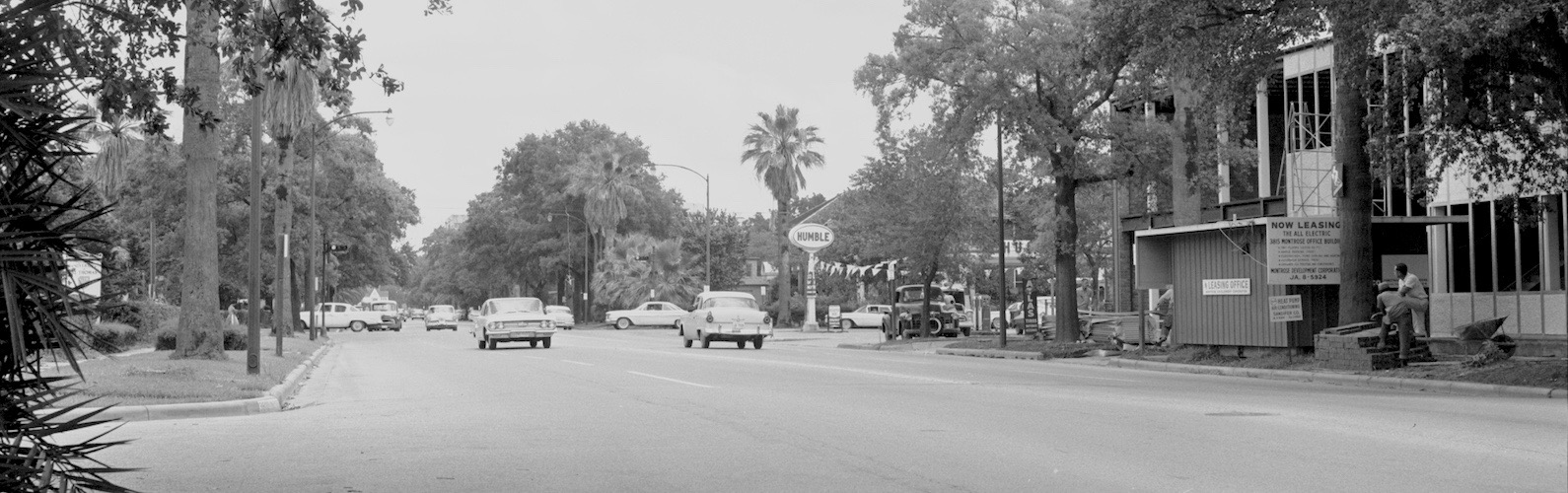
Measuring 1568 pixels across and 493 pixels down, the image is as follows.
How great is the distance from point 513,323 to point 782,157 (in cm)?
3439

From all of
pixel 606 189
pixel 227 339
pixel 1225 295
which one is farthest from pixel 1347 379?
pixel 606 189

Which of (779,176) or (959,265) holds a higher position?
(779,176)

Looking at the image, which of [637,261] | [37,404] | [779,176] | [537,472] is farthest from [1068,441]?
[637,261]

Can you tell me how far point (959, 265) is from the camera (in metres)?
49.2

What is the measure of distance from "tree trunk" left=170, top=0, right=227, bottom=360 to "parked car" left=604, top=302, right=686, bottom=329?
4824cm

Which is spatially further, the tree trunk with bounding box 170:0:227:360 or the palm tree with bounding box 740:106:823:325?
the palm tree with bounding box 740:106:823:325

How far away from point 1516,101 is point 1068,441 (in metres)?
12.1

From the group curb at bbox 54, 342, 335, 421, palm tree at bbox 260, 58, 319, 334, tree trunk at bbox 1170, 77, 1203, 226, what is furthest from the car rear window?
curb at bbox 54, 342, 335, 421

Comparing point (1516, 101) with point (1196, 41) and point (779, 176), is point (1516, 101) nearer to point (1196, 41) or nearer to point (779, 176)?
point (1196, 41)

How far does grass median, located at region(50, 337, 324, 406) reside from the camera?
1634cm

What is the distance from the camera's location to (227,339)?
103 ft

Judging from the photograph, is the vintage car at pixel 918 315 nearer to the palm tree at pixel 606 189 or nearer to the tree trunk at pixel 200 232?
the tree trunk at pixel 200 232

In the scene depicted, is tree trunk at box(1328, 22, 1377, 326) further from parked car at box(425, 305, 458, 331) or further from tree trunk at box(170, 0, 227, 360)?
parked car at box(425, 305, 458, 331)

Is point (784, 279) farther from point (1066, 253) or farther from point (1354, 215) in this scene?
point (1354, 215)
